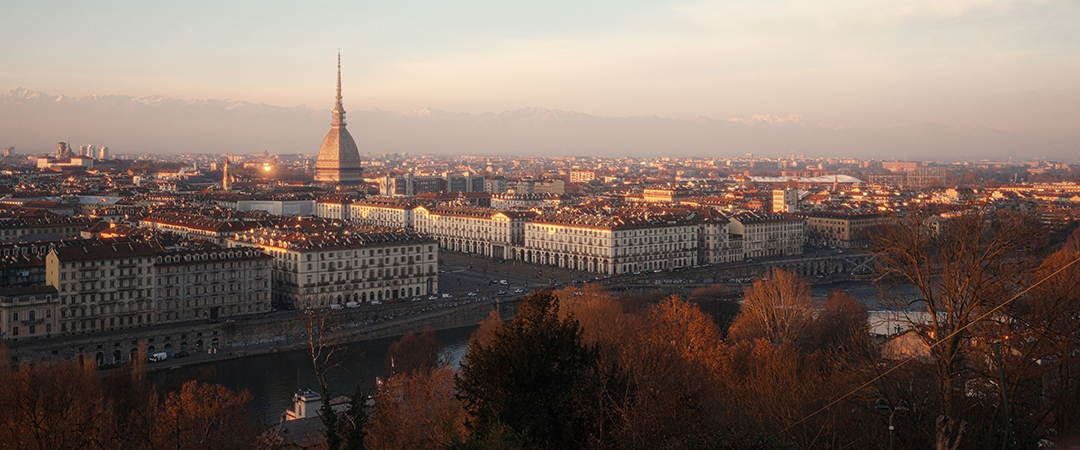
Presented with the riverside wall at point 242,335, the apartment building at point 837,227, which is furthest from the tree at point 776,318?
the apartment building at point 837,227

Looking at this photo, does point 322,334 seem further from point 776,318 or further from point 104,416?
point 776,318

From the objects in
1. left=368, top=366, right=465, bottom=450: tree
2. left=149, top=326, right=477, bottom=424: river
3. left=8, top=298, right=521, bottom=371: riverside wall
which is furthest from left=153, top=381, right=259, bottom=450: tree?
left=8, top=298, right=521, bottom=371: riverside wall

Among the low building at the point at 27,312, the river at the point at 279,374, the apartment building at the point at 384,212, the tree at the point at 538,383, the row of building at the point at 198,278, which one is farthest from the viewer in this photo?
the apartment building at the point at 384,212

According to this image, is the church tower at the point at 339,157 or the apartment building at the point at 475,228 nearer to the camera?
the apartment building at the point at 475,228

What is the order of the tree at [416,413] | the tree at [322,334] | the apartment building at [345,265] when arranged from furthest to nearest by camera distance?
the apartment building at [345,265] < the tree at [322,334] < the tree at [416,413]

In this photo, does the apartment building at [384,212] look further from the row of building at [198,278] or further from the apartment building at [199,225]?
the row of building at [198,278]

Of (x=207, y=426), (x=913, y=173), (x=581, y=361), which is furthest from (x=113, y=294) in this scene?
(x=913, y=173)

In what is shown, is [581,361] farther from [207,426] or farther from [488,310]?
[488,310]
